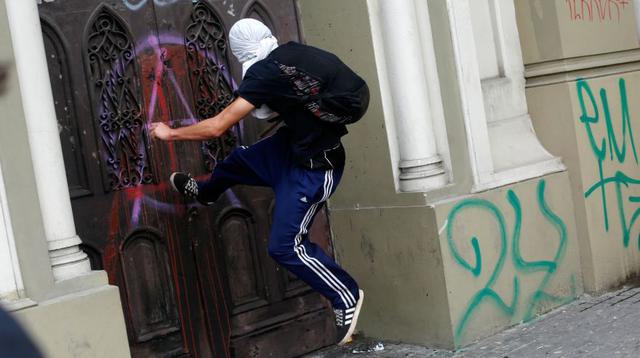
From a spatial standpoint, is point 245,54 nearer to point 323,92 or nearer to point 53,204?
point 323,92

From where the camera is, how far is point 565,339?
541 centimetres

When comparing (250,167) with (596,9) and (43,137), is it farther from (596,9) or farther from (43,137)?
(596,9)

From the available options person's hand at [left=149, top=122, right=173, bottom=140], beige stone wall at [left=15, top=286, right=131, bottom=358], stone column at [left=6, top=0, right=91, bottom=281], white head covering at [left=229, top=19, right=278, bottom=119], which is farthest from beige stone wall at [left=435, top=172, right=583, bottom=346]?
stone column at [left=6, top=0, right=91, bottom=281]

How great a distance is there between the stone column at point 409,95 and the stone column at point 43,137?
2.16 metres

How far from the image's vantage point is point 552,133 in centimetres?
631

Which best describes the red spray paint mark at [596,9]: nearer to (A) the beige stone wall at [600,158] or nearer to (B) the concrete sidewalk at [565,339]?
(A) the beige stone wall at [600,158]

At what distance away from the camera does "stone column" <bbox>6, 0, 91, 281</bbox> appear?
4.18 m

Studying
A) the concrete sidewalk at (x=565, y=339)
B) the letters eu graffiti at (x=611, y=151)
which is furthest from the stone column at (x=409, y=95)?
the letters eu graffiti at (x=611, y=151)

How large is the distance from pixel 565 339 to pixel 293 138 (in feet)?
6.74

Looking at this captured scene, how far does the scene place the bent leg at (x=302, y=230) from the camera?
473 centimetres

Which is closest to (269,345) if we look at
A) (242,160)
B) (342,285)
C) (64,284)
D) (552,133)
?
(342,285)

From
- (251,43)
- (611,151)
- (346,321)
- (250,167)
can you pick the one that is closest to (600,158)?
(611,151)

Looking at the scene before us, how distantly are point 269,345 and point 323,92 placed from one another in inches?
69.1

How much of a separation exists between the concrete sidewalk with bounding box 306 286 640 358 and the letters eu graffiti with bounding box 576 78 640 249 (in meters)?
0.65
